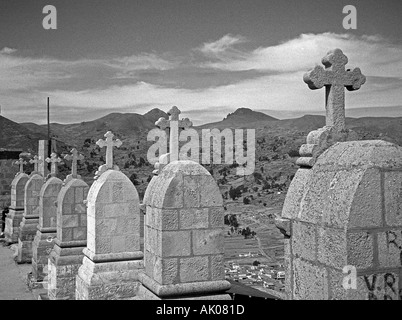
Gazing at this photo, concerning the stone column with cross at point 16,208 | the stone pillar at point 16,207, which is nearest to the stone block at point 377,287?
the stone pillar at point 16,207

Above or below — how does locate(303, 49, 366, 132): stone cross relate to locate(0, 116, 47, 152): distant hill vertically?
below

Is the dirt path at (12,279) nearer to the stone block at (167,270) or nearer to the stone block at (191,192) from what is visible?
the stone block at (167,270)

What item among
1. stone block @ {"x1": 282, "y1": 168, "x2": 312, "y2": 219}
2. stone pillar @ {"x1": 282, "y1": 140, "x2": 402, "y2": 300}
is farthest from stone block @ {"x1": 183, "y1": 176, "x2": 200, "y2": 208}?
stone pillar @ {"x1": 282, "y1": 140, "x2": 402, "y2": 300}

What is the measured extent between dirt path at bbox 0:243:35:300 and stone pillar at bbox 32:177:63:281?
0.36m

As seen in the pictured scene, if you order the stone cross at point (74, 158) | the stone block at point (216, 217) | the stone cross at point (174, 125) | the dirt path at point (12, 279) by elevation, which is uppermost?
the stone cross at point (174, 125)

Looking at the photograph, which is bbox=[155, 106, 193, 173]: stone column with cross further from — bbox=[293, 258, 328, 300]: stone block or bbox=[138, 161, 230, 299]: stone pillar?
bbox=[293, 258, 328, 300]: stone block

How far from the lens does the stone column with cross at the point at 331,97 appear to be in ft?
10.1

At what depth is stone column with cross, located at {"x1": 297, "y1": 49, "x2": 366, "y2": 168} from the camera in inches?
121

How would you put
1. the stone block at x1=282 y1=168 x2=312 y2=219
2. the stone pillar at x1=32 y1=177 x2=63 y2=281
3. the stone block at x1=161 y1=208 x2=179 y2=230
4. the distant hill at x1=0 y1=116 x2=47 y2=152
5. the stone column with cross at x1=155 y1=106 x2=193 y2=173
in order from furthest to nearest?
1. the distant hill at x1=0 y1=116 x2=47 y2=152
2. the stone pillar at x1=32 y1=177 x2=63 y2=281
3. the stone column with cross at x1=155 y1=106 x2=193 y2=173
4. the stone block at x1=161 y1=208 x2=179 y2=230
5. the stone block at x1=282 y1=168 x2=312 y2=219

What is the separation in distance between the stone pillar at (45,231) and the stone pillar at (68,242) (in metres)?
1.42

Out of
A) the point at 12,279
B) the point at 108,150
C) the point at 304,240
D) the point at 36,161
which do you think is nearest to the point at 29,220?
the point at 36,161

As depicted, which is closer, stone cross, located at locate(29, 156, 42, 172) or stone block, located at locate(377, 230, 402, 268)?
stone block, located at locate(377, 230, 402, 268)
